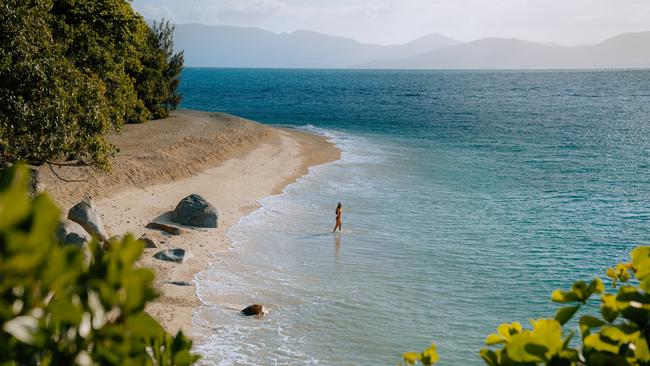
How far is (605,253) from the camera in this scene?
23.2 m

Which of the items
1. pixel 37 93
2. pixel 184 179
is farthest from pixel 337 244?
pixel 37 93

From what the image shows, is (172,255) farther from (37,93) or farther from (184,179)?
(184,179)

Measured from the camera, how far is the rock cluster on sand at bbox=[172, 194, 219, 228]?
77.7ft

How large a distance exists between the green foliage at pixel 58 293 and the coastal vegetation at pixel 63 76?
1873 centimetres

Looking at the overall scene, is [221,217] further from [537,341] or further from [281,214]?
[537,341]

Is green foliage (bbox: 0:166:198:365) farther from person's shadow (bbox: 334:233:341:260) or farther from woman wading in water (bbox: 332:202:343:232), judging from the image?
woman wading in water (bbox: 332:202:343:232)

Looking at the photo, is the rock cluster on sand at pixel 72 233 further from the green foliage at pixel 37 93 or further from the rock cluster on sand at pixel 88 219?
the green foliage at pixel 37 93

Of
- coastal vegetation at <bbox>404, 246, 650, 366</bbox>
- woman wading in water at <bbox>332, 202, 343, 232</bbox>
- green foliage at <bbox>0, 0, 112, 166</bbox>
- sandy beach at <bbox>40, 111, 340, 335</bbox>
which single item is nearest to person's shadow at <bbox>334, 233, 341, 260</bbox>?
woman wading in water at <bbox>332, 202, 343, 232</bbox>

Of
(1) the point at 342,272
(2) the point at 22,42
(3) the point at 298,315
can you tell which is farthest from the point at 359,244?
(2) the point at 22,42

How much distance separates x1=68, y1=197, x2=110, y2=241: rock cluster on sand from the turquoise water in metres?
4.01

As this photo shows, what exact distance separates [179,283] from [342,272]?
17.5 ft

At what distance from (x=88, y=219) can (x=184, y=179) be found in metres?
11.2

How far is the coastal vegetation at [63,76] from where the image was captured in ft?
62.2

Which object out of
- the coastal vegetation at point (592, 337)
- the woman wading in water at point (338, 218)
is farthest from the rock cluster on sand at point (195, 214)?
the coastal vegetation at point (592, 337)
